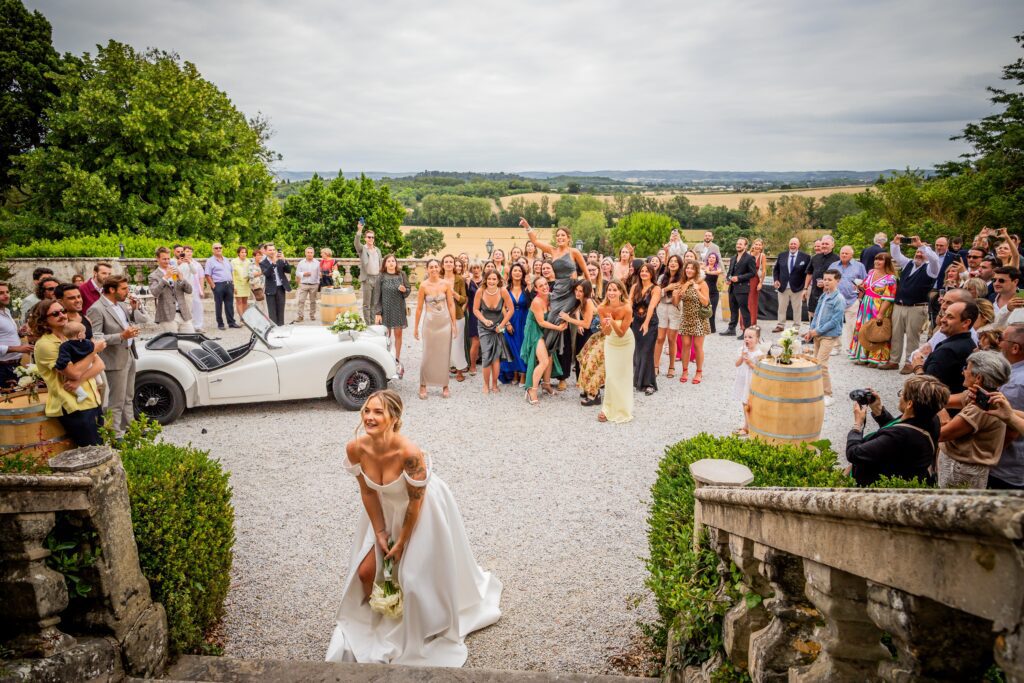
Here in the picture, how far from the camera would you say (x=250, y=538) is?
5.72 m

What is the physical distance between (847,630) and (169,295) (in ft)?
A: 44.5

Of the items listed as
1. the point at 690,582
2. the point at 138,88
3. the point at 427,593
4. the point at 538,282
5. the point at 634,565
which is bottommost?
the point at 634,565

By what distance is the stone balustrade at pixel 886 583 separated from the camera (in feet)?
3.98

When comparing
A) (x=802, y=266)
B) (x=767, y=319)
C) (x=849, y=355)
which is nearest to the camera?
(x=849, y=355)

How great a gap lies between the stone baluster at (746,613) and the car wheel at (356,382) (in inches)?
285

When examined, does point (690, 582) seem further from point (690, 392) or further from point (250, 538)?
point (690, 392)

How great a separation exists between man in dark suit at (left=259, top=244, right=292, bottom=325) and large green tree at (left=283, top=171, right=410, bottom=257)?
15.9 meters

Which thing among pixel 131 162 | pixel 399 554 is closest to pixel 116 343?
pixel 399 554

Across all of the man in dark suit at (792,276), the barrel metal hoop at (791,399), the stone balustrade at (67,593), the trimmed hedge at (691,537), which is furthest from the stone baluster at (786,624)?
the man in dark suit at (792,276)

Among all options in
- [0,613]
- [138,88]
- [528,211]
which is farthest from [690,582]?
[528,211]

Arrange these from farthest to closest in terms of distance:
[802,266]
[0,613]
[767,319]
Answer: [767,319], [802,266], [0,613]

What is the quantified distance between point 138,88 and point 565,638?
31037mm

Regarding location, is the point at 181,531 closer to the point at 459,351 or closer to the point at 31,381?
the point at 31,381

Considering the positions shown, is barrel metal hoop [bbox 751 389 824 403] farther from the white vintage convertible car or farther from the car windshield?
the car windshield
